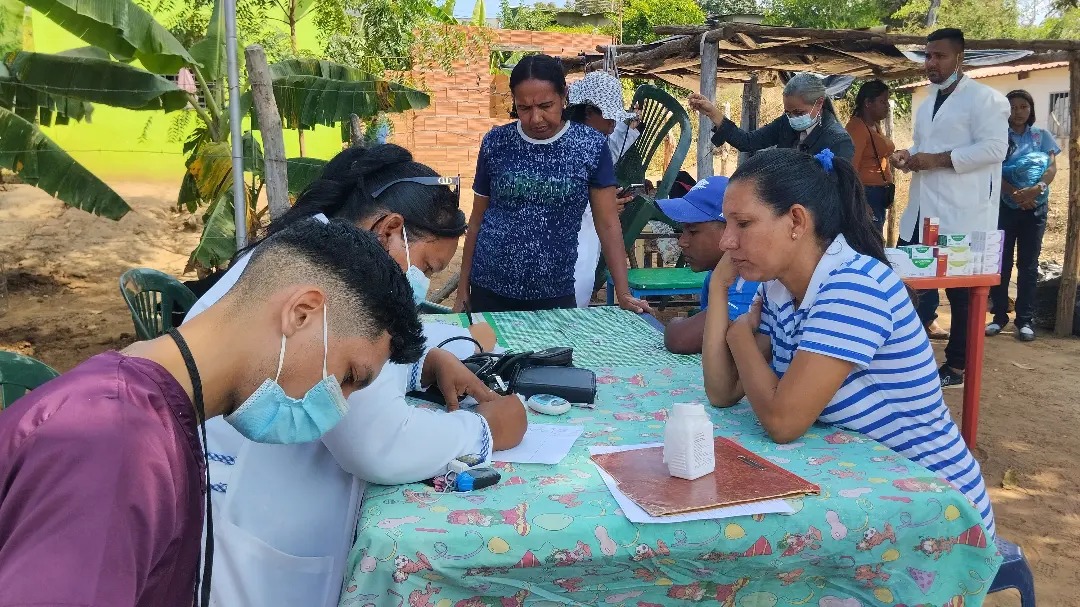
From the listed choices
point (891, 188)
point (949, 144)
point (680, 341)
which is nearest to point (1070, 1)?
point (891, 188)

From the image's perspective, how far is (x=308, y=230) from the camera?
53.2 inches

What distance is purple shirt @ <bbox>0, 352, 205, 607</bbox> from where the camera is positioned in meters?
0.87

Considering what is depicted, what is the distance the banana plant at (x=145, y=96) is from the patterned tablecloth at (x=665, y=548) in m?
4.46

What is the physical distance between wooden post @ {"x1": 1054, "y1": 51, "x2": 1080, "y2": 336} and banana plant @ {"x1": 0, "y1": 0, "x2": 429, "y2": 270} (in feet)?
17.9

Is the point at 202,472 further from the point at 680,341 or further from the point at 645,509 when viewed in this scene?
the point at 680,341

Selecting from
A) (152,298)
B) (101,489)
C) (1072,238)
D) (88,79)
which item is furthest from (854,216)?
(1072,238)

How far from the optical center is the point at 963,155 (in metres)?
5.33

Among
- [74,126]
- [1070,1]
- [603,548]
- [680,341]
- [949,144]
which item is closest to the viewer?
[603,548]

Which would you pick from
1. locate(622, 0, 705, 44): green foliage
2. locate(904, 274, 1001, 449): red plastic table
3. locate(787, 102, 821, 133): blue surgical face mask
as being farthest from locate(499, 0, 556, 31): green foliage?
locate(904, 274, 1001, 449): red plastic table

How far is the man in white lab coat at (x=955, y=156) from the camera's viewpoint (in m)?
5.26

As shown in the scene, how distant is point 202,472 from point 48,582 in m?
0.33

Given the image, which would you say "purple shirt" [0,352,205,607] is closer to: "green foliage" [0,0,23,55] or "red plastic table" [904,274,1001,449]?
"red plastic table" [904,274,1001,449]

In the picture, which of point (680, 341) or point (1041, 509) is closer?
point (680, 341)

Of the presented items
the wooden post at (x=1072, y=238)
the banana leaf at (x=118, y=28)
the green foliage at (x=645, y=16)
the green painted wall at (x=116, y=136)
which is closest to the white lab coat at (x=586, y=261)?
the banana leaf at (x=118, y=28)
